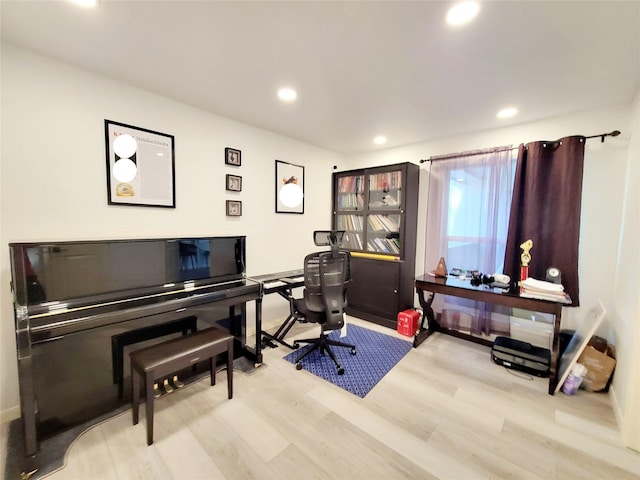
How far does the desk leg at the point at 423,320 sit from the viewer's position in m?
2.85

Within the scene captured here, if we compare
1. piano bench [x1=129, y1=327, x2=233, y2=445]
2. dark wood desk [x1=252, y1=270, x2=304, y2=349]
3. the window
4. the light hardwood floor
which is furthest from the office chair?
the window

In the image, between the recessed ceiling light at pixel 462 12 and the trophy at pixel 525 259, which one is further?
the trophy at pixel 525 259

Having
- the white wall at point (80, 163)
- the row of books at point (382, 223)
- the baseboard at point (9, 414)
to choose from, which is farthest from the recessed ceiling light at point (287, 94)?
the baseboard at point (9, 414)

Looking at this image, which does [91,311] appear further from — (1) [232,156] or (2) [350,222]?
(2) [350,222]

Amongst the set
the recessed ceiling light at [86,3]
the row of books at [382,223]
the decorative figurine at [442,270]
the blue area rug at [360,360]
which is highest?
the recessed ceiling light at [86,3]

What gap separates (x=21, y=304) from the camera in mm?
1413

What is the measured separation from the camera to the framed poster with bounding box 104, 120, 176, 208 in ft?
6.56

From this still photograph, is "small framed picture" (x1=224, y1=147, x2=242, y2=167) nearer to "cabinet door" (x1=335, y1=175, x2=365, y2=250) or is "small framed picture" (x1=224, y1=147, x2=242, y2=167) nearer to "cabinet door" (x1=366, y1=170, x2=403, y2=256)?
"cabinet door" (x1=335, y1=175, x2=365, y2=250)

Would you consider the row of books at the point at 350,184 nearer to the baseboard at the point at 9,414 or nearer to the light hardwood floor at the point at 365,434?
the light hardwood floor at the point at 365,434

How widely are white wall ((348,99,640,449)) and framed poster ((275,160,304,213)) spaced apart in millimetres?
2423

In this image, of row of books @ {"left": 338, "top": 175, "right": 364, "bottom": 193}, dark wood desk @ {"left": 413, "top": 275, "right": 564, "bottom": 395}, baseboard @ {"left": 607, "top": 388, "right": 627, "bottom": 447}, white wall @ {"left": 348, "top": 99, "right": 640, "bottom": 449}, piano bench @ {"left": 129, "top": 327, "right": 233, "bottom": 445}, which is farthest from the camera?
row of books @ {"left": 338, "top": 175, "right": 364, "bottom": 193}

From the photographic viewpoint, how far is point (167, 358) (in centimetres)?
166

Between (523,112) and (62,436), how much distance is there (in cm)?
435

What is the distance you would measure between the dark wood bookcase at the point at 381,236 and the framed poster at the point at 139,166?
2360 millimetres
